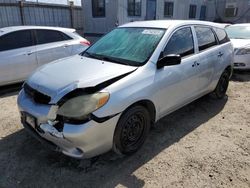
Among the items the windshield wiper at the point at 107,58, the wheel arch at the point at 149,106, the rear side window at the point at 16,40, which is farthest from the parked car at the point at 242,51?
the rear side window at the point at 16,40

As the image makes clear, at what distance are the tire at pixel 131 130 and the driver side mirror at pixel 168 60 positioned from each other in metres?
0.65

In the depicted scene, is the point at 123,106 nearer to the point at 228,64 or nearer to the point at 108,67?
the point at 108,67

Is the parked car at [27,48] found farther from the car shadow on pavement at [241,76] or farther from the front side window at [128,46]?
the car shadow on pavement at [241,76]

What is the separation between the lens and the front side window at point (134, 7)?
44.0 feet

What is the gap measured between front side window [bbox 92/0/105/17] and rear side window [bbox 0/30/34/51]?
859 centimetres

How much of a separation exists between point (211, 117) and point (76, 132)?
270cm

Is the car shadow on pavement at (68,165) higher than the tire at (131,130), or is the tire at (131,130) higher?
the tire at (131,130)

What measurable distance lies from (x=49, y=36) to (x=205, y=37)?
3842 mm

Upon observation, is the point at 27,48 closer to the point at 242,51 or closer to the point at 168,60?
the point at 168,60

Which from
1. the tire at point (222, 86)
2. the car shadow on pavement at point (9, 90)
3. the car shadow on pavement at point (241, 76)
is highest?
the tire at point (222, 86)

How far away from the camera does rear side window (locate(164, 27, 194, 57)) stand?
3381mm

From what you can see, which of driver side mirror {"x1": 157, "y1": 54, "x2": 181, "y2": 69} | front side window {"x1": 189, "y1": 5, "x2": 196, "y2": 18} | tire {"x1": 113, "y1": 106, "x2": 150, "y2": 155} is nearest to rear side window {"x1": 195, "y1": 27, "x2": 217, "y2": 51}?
driver side mirror {"x1": 157, "y1": 54, "x2": 181, "y2": 69}

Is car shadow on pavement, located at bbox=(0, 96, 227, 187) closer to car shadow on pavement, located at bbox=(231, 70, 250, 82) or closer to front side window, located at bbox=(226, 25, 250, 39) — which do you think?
car shadow on pavement, located at bbox=(231, 70, 250, 82)

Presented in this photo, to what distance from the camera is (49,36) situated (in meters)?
5.92
